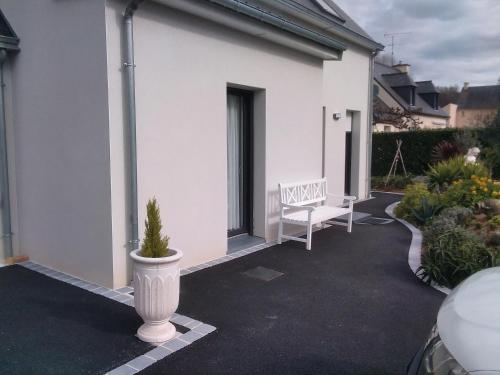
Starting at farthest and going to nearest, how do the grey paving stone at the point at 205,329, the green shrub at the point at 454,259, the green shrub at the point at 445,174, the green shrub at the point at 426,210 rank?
the green shrub at the point at 445,174 → the green shrub at the point at 426,210 → the green shrub at the point at 454,259 → the grey paving stone at the point at 205,329

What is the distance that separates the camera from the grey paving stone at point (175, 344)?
11.7 feet

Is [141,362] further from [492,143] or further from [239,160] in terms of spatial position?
[492,143]

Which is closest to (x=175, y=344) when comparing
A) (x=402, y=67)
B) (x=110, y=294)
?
(x=110, y=294)

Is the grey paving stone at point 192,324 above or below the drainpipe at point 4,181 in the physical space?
below

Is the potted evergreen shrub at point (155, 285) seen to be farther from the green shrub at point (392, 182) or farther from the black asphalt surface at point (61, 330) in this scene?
the green shrub at point (392, 182)

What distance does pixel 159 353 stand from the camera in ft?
11.4

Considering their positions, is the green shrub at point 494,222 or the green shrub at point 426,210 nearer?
the green shrub at point 494,222

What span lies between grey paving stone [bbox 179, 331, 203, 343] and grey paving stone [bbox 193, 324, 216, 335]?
0.16 ft

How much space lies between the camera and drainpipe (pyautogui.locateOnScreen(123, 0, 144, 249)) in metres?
4.66

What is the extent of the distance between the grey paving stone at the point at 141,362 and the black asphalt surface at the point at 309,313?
0.23 ft

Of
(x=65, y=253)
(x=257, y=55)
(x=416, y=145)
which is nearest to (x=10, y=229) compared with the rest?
(x=65, y=253)

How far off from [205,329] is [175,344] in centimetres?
37

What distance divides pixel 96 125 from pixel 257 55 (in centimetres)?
302

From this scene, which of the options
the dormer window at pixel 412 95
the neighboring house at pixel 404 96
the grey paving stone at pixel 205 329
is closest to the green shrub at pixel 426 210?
the grey paving stone at pixel 205 329
